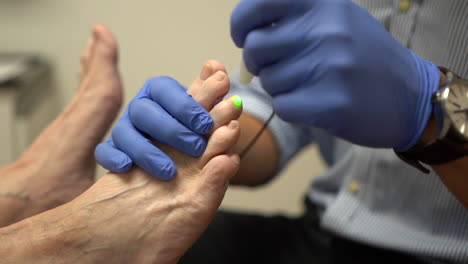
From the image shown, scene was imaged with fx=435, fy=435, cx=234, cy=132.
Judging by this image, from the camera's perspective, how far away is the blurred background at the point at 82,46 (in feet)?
3.81

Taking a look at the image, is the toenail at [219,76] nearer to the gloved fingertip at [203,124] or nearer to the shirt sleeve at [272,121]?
the gloved fingertip at [203,124]

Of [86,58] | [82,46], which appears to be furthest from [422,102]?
[82,46]

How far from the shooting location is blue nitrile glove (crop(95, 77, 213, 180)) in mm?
558

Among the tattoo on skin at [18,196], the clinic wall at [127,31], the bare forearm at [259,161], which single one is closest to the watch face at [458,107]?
the bare forearm at [259,161]

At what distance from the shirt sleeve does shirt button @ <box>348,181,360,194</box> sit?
155 millimetres

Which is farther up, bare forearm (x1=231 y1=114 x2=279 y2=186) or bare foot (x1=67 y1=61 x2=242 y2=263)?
bare foot (x1=67 y1=61 x2=242 y2=263)

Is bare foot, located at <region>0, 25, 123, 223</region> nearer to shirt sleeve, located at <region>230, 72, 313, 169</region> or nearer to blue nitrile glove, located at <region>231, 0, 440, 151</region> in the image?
shirt sleeve, located at <region>230, 72, 313, 169</region>

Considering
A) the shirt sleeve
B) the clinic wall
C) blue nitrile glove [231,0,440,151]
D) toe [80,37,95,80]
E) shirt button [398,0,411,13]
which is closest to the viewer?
blue nitrile glove [231,0,440,151]

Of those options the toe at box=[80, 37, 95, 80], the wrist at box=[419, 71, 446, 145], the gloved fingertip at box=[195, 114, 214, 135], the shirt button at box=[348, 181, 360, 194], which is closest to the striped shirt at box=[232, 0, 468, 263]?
the shirt button at box=[348, 181, 360, 194]

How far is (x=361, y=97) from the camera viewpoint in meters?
0.48

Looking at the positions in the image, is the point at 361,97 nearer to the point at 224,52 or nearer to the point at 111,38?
the point at 224,52

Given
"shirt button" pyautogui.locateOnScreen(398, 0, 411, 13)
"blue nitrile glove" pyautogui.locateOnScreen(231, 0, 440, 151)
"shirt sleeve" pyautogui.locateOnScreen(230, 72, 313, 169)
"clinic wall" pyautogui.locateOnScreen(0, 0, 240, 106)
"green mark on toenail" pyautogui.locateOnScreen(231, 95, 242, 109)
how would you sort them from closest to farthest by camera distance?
"blue nitrile glove" pyautogui.locateOnScreen(231, 0, 440, 151)
"green mark on toenail" pyautogui.locateOnScreen(231, 95, 242, 109)
"shirt button" pyautogui.locateOnScreen(398, 0, 411, 13)
"shirt sleeve" pyautogui.locateOnScreen(230, 72, 313, 169)
"clinic wall" pyautogui.locateOnScreen(0, 0, 240, 106)

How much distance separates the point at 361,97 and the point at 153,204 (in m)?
0.30

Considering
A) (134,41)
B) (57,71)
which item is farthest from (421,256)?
(57,71)
